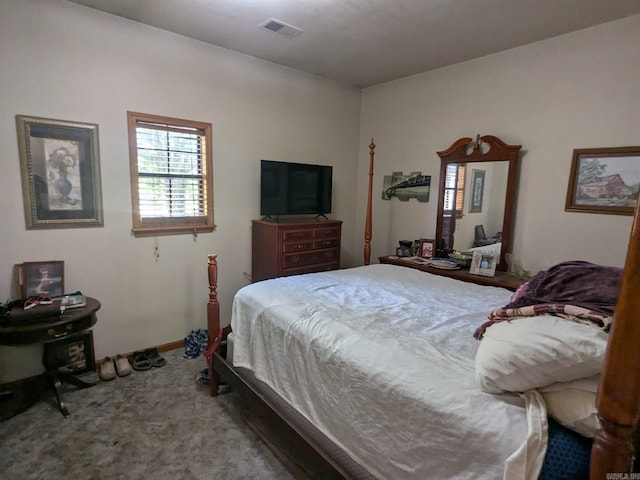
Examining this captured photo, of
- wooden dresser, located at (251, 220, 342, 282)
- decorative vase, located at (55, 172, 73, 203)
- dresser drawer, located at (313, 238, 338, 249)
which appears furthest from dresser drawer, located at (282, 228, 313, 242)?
decorative vase, located at (55, 172, 73, 203)

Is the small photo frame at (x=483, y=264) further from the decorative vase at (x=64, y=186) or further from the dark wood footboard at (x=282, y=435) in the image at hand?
the decorative vase at (x=64, y=186)

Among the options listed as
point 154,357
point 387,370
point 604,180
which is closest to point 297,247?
point 154,357

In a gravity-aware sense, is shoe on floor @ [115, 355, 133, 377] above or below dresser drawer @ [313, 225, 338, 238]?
below

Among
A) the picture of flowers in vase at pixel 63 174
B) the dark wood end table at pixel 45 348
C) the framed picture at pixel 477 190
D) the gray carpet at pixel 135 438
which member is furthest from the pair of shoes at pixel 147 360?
the framed picture at pixel 477 190

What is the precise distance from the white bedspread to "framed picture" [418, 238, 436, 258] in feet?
3.76

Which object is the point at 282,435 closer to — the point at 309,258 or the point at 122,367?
Answer: the point at 122,367

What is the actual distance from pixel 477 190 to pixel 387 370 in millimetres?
2540

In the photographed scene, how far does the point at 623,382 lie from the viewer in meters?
0.68

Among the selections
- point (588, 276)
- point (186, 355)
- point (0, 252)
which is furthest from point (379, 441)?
point (0, 252)

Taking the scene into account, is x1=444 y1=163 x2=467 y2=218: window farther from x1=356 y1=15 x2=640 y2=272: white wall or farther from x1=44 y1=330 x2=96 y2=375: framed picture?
x1=44 y1=330 x2=96 y2=375: framed picture

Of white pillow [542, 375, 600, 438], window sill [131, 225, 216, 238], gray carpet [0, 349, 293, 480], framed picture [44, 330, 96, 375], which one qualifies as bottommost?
gray carpet [0, 349, 293, 480]

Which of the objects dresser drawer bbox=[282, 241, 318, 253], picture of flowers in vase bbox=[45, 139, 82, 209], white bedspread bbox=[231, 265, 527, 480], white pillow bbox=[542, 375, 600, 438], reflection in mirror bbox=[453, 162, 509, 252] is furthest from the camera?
dresser drawer bbox=[282, 241, 318, 253]

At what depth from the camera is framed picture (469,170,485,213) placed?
3242 millimetres

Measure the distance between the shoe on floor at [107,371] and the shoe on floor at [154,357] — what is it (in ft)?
0.90
